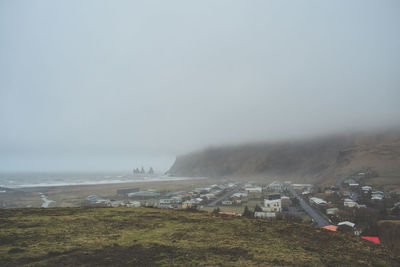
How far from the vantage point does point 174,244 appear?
970 centimetres

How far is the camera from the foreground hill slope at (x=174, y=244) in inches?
317

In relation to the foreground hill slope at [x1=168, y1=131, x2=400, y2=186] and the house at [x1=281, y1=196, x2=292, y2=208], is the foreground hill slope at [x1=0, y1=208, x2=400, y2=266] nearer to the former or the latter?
Answer: the house at [x1=281, y1=196, x2=292, y2=208]

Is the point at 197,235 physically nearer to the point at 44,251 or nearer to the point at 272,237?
the point at 272,237

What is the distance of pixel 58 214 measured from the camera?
621 inches

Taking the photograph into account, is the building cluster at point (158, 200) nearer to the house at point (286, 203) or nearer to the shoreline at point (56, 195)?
the shoreline at point (56, 195)

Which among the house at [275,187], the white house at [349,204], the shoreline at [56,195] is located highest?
the shoreline at [56,195]

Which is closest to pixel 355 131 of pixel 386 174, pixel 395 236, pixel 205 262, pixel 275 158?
pixel 275 158

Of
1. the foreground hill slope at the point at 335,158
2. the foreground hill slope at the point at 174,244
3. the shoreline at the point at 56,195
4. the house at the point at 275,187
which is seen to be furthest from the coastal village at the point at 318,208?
the foreground hill slope at the point at 335,158

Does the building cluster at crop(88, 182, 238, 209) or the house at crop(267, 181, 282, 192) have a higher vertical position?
the building cluster at crop(88, 182, 238, 209)

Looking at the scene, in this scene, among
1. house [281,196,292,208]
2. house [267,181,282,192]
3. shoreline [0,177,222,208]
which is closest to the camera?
house [281,196,292,208]

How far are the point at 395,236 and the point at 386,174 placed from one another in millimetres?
106655

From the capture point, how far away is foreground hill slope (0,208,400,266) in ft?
26.4

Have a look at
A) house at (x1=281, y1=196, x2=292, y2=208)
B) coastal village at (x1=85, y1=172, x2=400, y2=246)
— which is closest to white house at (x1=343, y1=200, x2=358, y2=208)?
coastal village at (x1=85, y1=172, x2=400, y2=246)

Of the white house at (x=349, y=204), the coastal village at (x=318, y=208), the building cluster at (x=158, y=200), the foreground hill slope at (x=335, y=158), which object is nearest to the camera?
the coastal village at (x=318, y=208)
